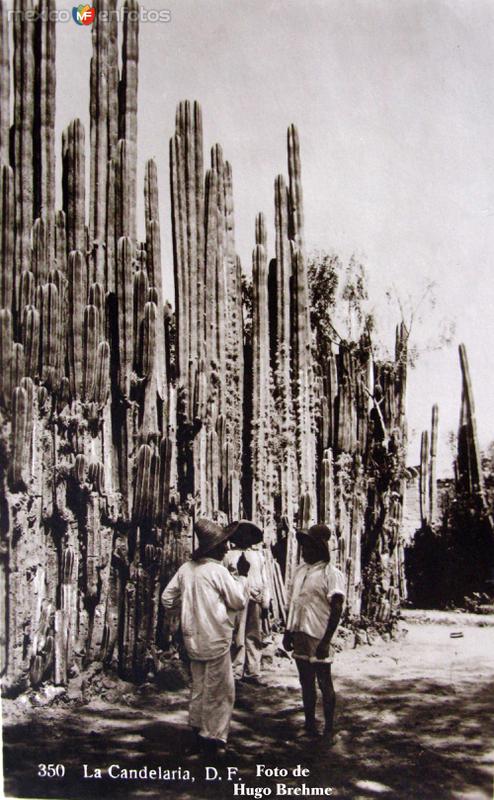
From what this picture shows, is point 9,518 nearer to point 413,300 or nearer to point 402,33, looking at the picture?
point 413,300

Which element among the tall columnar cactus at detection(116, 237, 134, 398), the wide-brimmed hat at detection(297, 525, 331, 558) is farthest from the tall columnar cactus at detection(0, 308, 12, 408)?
the wide-brimmed hat at detection(297, 525, 331, 558)

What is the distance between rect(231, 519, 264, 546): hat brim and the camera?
547 cm

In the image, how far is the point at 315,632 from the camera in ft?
17.0

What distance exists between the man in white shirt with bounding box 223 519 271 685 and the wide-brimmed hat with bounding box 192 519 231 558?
180 mm

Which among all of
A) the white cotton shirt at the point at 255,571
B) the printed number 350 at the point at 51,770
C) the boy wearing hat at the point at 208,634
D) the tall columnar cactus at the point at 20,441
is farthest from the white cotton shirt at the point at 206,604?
the tall columnar cactus at the point at 20,441

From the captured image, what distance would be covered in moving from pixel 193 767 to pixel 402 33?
17.0ft

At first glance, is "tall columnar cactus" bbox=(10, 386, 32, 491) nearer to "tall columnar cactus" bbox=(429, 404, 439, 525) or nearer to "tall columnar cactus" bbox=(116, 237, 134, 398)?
"tall columnar cactus" bbox=(116, 237, 134, 398)

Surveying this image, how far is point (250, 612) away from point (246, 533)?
54 centimetres

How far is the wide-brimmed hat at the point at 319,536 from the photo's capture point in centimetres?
545

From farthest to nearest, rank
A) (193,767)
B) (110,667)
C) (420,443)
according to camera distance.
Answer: (420,443)
(110,667)
(193,767)

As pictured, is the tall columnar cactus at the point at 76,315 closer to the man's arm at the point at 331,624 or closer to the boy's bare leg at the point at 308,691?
the man's arm at the point at 331,624

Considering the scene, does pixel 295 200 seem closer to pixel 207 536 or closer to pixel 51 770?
pixel 207 536

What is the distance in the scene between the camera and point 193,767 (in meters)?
5.05

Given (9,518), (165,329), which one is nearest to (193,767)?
(9,518)
